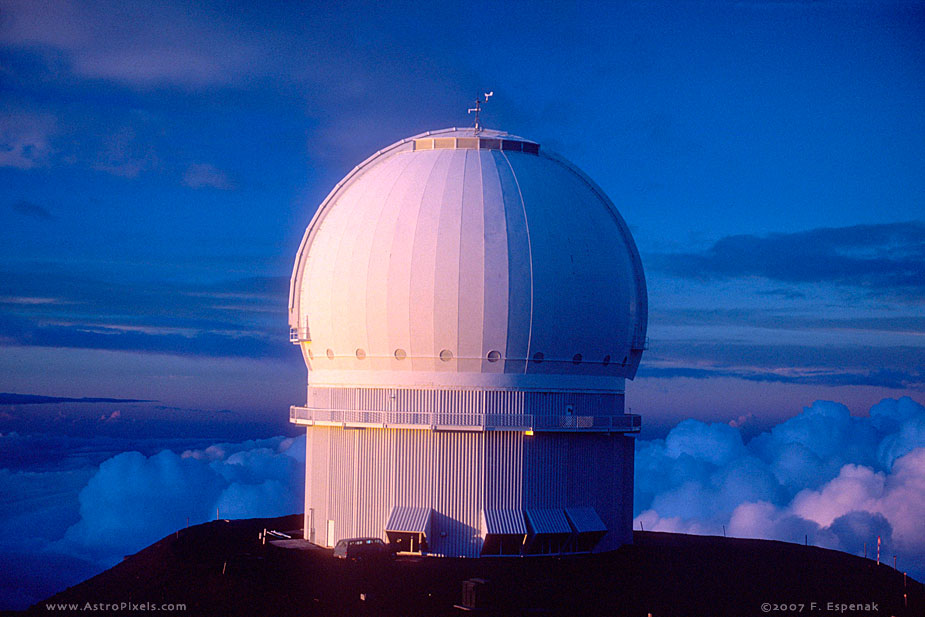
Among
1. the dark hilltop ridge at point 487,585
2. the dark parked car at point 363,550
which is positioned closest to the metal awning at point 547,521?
the dark hilltop ridge at point 487,585

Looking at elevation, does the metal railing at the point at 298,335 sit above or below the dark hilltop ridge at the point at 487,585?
above

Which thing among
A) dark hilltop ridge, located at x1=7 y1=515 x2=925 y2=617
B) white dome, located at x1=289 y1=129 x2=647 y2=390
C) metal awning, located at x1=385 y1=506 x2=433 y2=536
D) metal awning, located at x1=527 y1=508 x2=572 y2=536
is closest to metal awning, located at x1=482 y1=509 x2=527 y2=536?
metal awning, located at x1=527 y1=508 x2=572 y2=536

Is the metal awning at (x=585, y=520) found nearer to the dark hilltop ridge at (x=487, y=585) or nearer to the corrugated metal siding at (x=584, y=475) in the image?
the corrugated metal siding at (x=584, y=475)

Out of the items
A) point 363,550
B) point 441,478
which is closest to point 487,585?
point 363,550

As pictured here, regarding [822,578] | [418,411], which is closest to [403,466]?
[418,411]

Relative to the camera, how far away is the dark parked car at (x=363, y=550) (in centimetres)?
3203

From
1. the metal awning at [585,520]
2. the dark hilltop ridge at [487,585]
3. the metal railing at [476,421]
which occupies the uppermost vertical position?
the metal railing at [476,421]

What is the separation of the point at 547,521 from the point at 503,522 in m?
1.53

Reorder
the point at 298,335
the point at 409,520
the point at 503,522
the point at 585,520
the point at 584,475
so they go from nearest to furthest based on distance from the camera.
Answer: the point at 503,522, the point at 409,520, the point at 585,520, the point at 584,475, the point at 298,335

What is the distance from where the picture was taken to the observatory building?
108 ft

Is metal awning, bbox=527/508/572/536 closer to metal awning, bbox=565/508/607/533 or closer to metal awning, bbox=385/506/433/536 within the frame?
metal awning, bbox=565/508/607/533

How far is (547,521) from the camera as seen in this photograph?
3338cm

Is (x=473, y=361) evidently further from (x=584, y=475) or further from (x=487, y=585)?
(x=487, y=585)

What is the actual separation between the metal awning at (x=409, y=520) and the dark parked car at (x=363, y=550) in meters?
0.60
